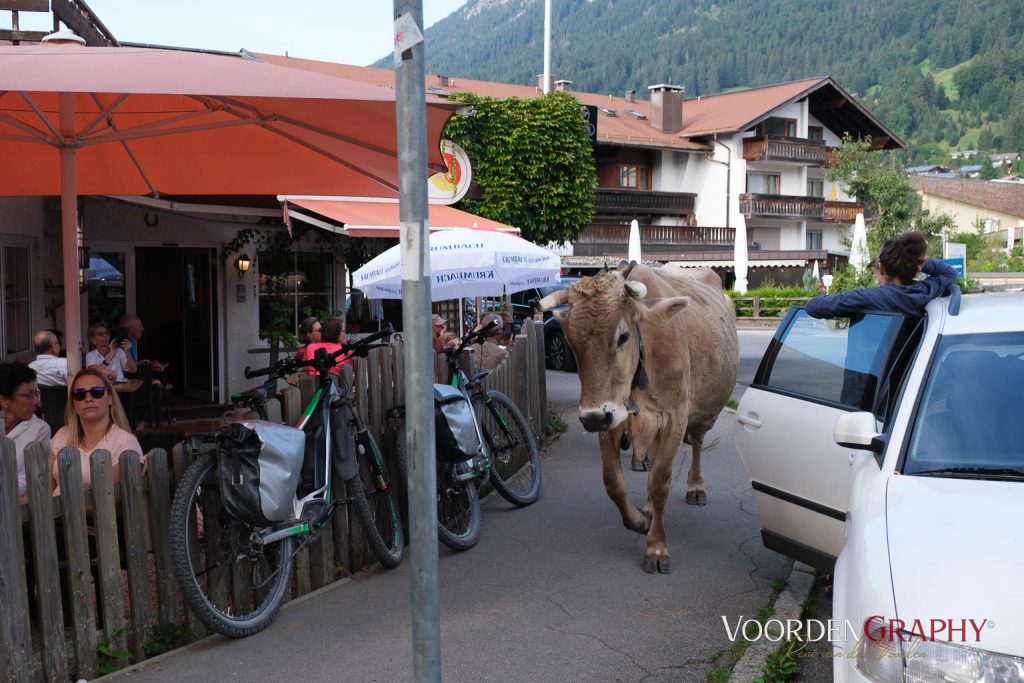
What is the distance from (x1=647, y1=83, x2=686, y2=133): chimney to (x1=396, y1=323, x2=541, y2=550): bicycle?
4716 cm

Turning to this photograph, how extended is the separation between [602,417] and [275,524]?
6.25 feet

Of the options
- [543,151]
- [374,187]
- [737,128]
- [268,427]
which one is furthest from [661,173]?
[268,427]

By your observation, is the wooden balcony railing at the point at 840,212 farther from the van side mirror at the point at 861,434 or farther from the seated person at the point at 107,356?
the van side mirror at the point at 861,434

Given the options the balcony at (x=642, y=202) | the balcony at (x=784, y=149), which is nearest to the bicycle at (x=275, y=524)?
the balcony at (x=642, y=202)

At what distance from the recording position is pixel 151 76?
14.9 ft

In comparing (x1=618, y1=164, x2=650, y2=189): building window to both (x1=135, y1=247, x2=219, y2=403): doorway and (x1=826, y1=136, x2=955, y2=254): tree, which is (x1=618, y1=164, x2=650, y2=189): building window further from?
(x1=135, y1=247, x2=219, y2=403): doorway

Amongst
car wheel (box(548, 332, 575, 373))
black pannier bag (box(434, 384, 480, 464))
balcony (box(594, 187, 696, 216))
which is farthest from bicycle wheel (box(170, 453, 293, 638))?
balcony (box(594, 187, 696, 216))

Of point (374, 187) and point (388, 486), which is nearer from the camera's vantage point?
point (388, 486)

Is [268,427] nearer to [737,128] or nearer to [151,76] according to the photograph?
[151,76]

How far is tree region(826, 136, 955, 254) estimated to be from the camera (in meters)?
45.8

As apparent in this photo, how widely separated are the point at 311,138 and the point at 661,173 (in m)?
46.2

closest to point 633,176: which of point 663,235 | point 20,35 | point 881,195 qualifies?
point 663,235

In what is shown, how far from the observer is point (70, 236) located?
20.8 ft

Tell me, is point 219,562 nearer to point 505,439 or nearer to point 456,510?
point 456,510
